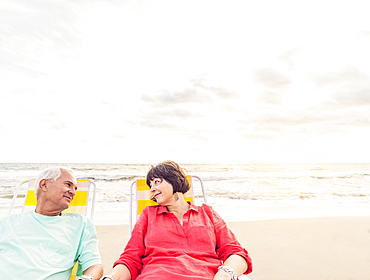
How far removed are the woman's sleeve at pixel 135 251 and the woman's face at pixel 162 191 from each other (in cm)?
18

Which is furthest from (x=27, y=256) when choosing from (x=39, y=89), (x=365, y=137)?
(x=365, y=137)

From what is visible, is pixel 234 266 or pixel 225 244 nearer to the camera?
pixel 234 266

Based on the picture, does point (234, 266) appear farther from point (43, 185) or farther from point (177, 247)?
point (43, 185)

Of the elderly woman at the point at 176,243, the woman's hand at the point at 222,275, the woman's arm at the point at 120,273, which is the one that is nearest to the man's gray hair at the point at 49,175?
the elderly woman at the point at 176,243

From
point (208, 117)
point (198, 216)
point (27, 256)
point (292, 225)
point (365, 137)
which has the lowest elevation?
point (292, 225)

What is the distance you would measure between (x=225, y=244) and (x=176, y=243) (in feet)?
1.11

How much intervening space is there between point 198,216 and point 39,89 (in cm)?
1339

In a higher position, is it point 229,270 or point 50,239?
point 50,239

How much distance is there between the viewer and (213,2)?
670cm

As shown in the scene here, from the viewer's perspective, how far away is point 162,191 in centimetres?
207

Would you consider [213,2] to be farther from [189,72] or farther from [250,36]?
[189,72]

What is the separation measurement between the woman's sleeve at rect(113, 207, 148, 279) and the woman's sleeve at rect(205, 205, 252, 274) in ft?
1.65

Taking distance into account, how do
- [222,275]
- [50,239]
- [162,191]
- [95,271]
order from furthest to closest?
[162,191] < [50,239] < [95,271] < [222,275]

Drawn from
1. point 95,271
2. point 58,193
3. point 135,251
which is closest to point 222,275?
point 135,251
